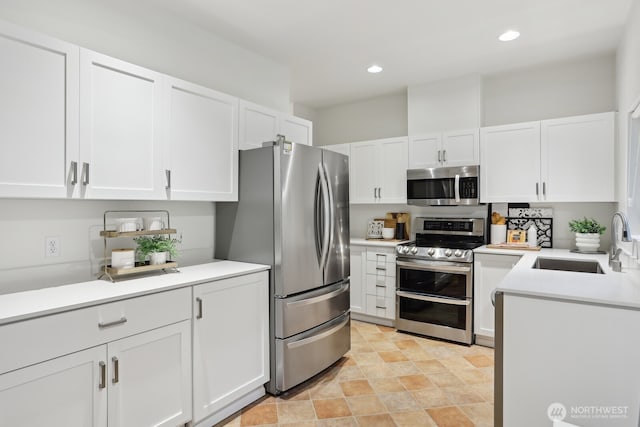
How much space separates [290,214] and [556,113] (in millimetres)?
2997

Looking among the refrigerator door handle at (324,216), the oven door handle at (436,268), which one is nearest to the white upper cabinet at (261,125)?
the refrigerator door handle at (324,216)

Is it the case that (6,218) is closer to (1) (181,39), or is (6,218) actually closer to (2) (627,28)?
(1) (181,39)

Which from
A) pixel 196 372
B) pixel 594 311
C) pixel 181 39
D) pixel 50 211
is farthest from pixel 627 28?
pixel 50 211

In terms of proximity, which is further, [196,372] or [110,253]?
[110,253]

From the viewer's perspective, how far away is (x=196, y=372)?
6.96ft

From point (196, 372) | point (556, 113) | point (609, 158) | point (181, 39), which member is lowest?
point (196, 372)

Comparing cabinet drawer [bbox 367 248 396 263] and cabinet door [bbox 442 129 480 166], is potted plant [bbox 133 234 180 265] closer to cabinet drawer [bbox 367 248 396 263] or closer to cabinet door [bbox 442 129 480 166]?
cabinet drawer [bbox 367 248 396 263]

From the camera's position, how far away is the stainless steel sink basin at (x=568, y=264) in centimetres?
287

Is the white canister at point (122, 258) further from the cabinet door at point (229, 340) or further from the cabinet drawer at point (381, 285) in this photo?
the cabinet drawer at point (381, 285)

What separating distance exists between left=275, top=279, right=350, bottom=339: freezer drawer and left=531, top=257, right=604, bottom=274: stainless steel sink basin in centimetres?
157

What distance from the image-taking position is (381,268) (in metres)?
4.06

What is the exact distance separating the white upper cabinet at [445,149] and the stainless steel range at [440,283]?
0.67m

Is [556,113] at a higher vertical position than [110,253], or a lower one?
higher

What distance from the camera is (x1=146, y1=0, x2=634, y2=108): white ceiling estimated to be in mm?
2590
